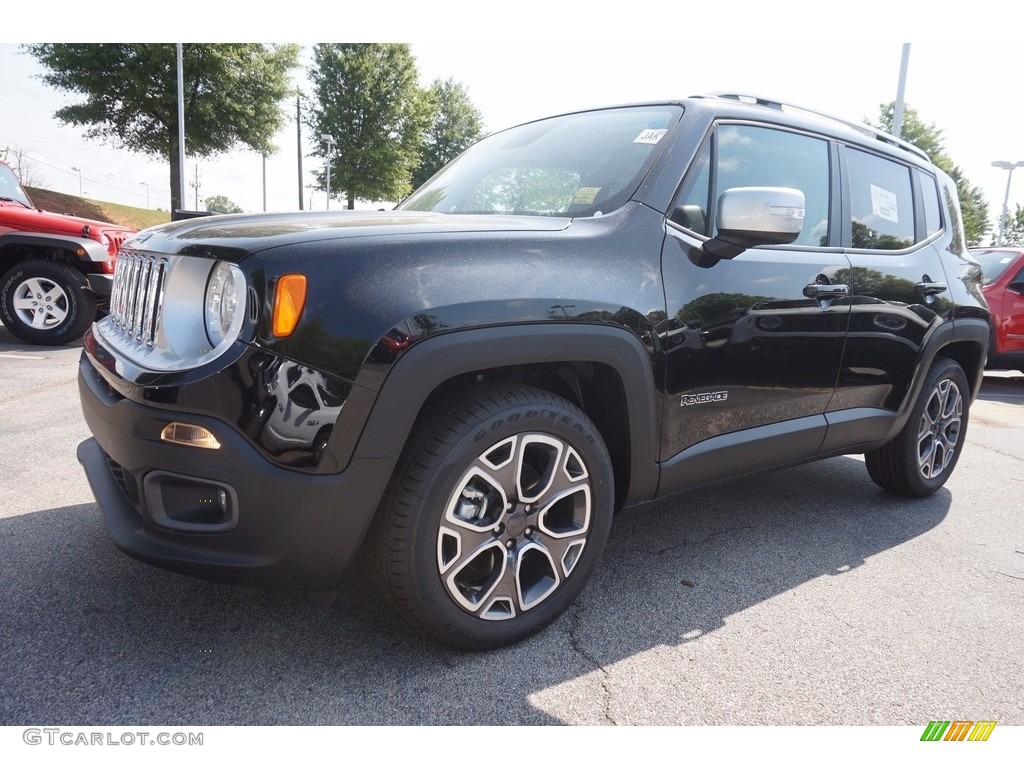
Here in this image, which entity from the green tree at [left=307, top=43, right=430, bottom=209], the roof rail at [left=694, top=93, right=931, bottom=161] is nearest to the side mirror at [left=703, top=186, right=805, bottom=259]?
the roof rail at [left=694, top=93, right=931, bottom=161]

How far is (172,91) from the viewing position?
21922 mm

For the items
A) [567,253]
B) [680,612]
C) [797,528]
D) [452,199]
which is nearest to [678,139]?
[567,253]

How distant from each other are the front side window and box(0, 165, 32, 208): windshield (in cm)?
754

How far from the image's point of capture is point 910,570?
9.48ft

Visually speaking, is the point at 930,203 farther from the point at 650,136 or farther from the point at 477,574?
the point at 477,574

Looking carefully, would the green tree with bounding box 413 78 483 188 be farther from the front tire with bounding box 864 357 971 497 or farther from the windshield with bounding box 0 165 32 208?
the front tire with bounding box 864 357 971 497

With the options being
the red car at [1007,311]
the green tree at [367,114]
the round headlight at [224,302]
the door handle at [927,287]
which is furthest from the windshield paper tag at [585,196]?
the green tree at [367,114]

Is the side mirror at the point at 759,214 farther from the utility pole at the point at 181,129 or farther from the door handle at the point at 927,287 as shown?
the utility pole at the point at 181,129

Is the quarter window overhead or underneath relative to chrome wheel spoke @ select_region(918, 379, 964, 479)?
overhead

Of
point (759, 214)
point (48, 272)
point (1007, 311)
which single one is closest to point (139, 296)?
point (759, 214)

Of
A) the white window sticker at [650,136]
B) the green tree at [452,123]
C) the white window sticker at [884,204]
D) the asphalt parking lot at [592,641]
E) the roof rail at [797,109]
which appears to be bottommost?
the asphalt parking lot at [592,641]

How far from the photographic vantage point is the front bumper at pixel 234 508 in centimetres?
169

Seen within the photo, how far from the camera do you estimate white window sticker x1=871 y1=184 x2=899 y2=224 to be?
3.28 metres

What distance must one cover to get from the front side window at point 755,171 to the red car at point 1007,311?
636 centimetres
